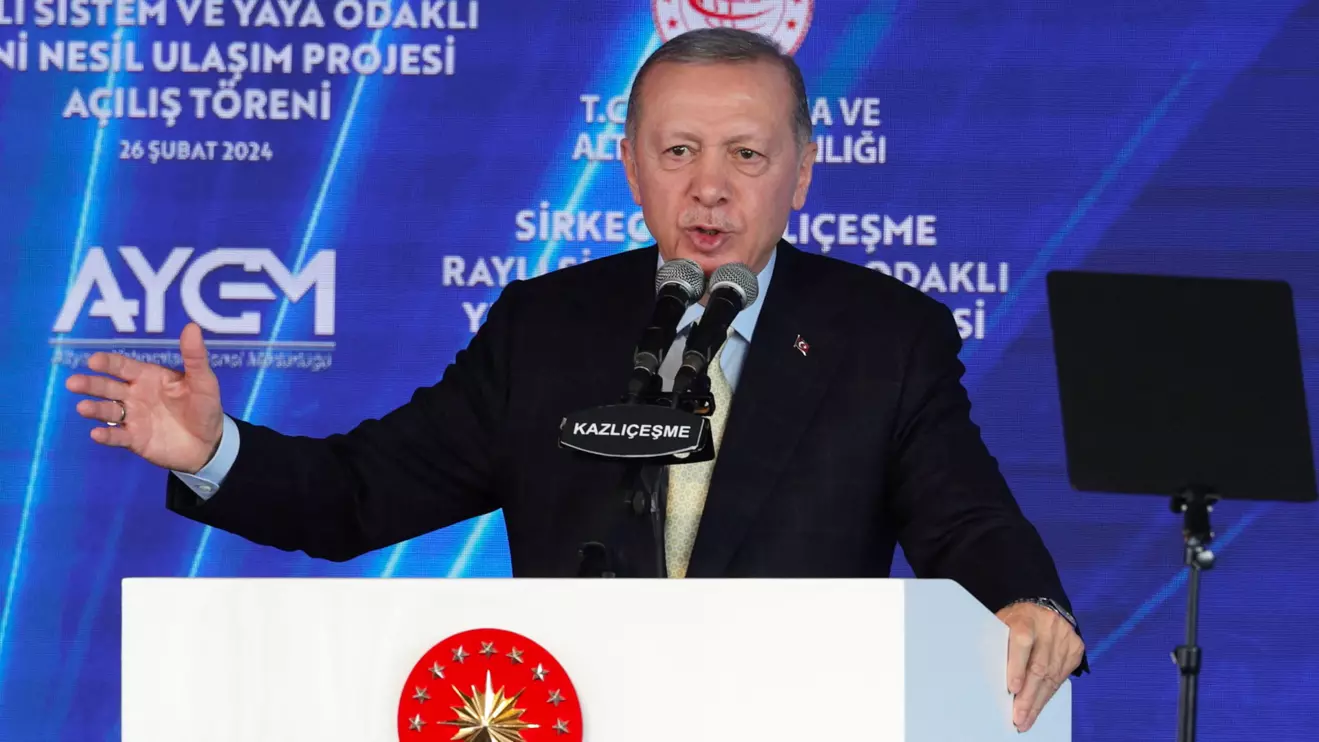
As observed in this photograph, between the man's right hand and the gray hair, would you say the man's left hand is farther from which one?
the man's right hand

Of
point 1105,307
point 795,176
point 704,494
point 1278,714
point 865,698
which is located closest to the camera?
point 865,698

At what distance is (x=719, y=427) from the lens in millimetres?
2436

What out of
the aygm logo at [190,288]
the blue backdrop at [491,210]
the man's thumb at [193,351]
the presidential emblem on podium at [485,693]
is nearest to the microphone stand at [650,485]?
the presidential emblem on podium at [485,693]

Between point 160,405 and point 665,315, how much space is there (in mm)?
669

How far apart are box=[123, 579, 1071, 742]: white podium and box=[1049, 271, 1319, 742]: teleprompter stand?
1.17 metres

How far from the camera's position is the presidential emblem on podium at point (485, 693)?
1.54 meters

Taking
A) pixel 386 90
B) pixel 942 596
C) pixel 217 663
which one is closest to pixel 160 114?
pixel 386 90

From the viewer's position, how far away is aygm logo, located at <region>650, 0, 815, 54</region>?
3.65 m

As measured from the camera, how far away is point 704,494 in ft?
7.86

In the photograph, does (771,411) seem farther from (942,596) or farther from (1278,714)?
(1278,714)

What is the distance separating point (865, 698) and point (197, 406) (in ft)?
3.31

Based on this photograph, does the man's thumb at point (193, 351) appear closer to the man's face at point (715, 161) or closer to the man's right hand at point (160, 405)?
the man's right hand at point (160, 405)

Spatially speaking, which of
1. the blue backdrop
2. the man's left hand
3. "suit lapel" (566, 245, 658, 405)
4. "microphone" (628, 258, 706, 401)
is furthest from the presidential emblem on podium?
the blue backdrop

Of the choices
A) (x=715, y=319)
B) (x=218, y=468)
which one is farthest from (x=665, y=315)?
(x=218, y=468)
